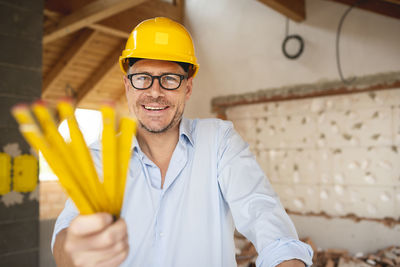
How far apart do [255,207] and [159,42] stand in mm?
794

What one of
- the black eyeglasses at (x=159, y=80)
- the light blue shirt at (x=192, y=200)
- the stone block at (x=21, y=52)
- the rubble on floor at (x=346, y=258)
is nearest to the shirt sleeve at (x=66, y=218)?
the light blue shirt at (x=192, y=200)

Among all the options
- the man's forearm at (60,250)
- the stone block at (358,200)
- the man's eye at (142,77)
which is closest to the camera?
the man's forearm at (60,250)

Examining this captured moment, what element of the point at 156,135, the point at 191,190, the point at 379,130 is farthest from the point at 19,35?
the point at 379,130

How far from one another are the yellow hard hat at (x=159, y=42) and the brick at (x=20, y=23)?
6.72 feet

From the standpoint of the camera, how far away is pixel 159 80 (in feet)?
4.79

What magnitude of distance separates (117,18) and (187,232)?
173 inches

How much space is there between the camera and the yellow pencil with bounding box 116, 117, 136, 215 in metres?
0.48

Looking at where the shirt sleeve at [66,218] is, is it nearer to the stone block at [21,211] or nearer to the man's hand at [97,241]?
the man's hand at [97,241]

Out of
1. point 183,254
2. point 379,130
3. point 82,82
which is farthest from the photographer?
point 82,82

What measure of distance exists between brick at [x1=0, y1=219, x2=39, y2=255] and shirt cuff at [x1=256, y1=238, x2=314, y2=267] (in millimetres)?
2547

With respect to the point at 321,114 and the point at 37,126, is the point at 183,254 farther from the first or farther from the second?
the point at 321,114

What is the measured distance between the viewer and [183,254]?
139cm

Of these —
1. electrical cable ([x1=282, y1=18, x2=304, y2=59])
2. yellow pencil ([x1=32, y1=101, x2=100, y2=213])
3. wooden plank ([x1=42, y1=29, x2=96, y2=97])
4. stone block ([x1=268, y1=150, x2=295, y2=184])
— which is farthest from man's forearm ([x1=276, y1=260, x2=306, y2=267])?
wooden plank ([x1=42, y1=29, x2=96, y2=97])

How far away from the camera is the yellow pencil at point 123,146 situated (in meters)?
0.48
